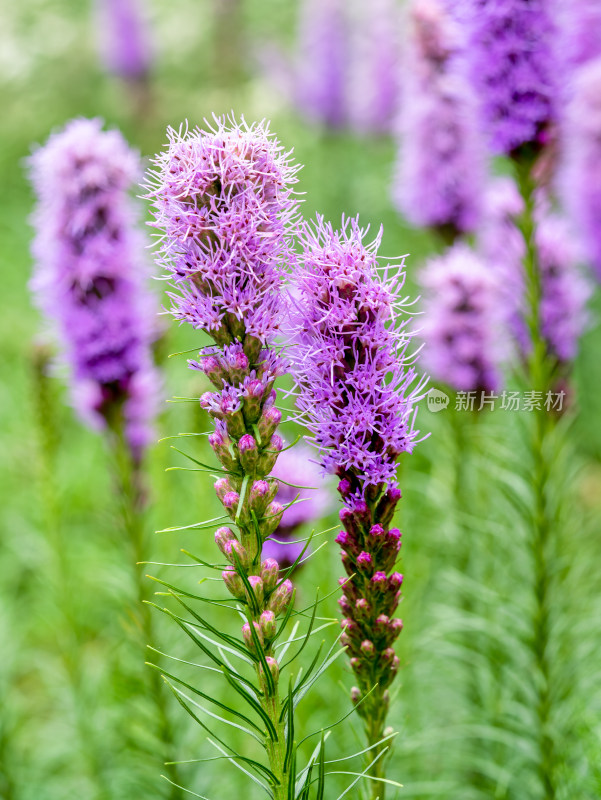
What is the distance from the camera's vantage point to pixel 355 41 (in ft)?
33.0

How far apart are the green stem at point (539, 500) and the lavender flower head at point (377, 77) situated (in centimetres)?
681

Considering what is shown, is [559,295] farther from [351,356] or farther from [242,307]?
[242,307]

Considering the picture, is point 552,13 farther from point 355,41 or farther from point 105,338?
point 355,41

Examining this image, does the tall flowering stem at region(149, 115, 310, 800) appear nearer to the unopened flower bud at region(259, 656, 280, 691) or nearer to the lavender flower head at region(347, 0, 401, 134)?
the unopened flower bud at region(259, 656, 280, 691)

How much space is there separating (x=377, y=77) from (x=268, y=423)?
8552 millimetres

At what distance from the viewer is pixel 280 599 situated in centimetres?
135

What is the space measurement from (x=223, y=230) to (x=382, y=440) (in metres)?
0.44

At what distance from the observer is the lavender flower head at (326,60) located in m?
9.52

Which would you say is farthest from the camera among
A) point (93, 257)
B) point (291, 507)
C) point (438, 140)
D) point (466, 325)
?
point (438, 140)

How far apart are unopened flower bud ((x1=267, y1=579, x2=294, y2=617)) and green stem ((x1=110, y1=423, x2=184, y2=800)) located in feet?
4.26

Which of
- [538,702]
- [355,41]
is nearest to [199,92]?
[355,41]

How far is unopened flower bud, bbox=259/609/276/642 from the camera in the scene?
1.30m

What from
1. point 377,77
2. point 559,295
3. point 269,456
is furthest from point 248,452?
point 377,77

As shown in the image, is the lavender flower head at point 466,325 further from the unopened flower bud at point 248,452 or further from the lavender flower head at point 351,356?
the unopened flower bud at point 248,452
